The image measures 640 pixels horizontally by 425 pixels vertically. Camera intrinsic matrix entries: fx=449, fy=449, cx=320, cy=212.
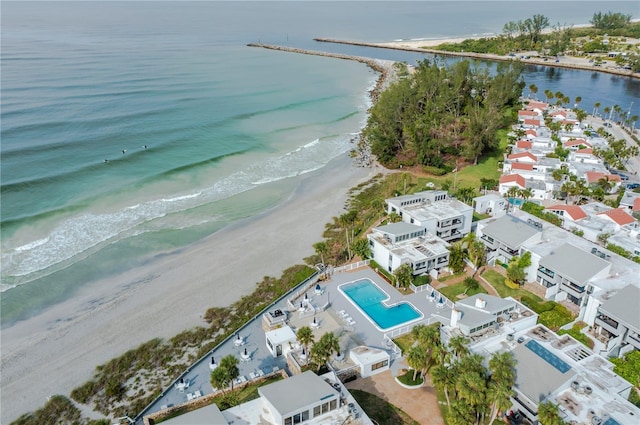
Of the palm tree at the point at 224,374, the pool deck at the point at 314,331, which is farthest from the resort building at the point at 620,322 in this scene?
the palm tree at the point at 224,374

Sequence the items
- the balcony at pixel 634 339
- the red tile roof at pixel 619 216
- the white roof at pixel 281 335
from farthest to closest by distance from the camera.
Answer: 1. the red tile roof at pixel 619 216
2. the white roof at pixel 281 335
3. the balcony at pixel 634 339

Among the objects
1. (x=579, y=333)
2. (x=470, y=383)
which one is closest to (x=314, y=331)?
(x=470, y=383)

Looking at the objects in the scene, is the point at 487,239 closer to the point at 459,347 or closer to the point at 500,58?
the point at 459,347

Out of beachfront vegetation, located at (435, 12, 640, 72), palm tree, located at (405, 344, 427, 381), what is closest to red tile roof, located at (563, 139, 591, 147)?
palm tree, located at (405, 344, 427, 381)

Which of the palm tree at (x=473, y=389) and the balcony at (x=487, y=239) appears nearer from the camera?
the palm tree at (x=473, y=389)

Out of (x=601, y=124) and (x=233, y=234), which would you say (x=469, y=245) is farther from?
(x=601, y=124)

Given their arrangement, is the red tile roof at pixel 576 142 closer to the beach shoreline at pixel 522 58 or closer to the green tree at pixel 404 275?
the green tree at pixel 404 275

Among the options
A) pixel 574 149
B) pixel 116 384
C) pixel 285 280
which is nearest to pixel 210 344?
pixel 116 384

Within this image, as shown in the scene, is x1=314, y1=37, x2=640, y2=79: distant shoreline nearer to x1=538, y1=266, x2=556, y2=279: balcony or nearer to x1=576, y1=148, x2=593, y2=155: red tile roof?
x1=576, y1=148, x2=593, y2=155: red tile roof
